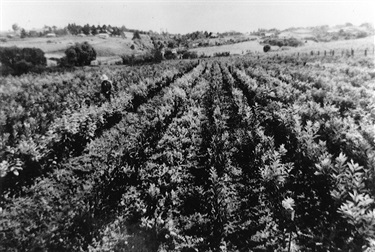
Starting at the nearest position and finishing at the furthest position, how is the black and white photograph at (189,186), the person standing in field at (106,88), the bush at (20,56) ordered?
the black and white photograph at (189,186) → the person standing in field at (106,88) → the bush at (20,56)

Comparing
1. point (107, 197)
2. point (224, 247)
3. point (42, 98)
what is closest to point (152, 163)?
A: point (107, 197)

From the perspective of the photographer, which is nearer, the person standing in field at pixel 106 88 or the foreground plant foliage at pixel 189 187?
the foreground plant foliage at pixel 189 187

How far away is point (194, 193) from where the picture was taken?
641 cm

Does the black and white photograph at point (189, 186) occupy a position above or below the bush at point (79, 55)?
below

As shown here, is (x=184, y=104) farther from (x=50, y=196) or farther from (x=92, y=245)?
(x=92, y=245)

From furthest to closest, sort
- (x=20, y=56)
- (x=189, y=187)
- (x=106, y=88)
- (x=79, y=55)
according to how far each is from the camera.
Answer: (x=79, y=55)
(x=20, y=56)
(x=106, y=88)
(x=189, y=187)

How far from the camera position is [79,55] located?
68.2 meters

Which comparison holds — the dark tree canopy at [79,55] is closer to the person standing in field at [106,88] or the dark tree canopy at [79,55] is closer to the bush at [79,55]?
the bush at [79,55]

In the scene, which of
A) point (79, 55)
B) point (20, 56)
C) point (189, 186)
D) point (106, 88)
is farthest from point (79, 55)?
point (189, 186)

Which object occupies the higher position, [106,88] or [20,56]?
[20,56]

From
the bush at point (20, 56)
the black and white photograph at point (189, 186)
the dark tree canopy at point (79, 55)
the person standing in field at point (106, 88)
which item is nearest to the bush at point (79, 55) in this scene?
the dark tree canopy at point (79, 55)

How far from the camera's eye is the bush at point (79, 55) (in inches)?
2584

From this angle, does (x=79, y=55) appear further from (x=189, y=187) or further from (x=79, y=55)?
(x=189, y=187)

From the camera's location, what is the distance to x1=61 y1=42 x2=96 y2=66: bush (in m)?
65.6
